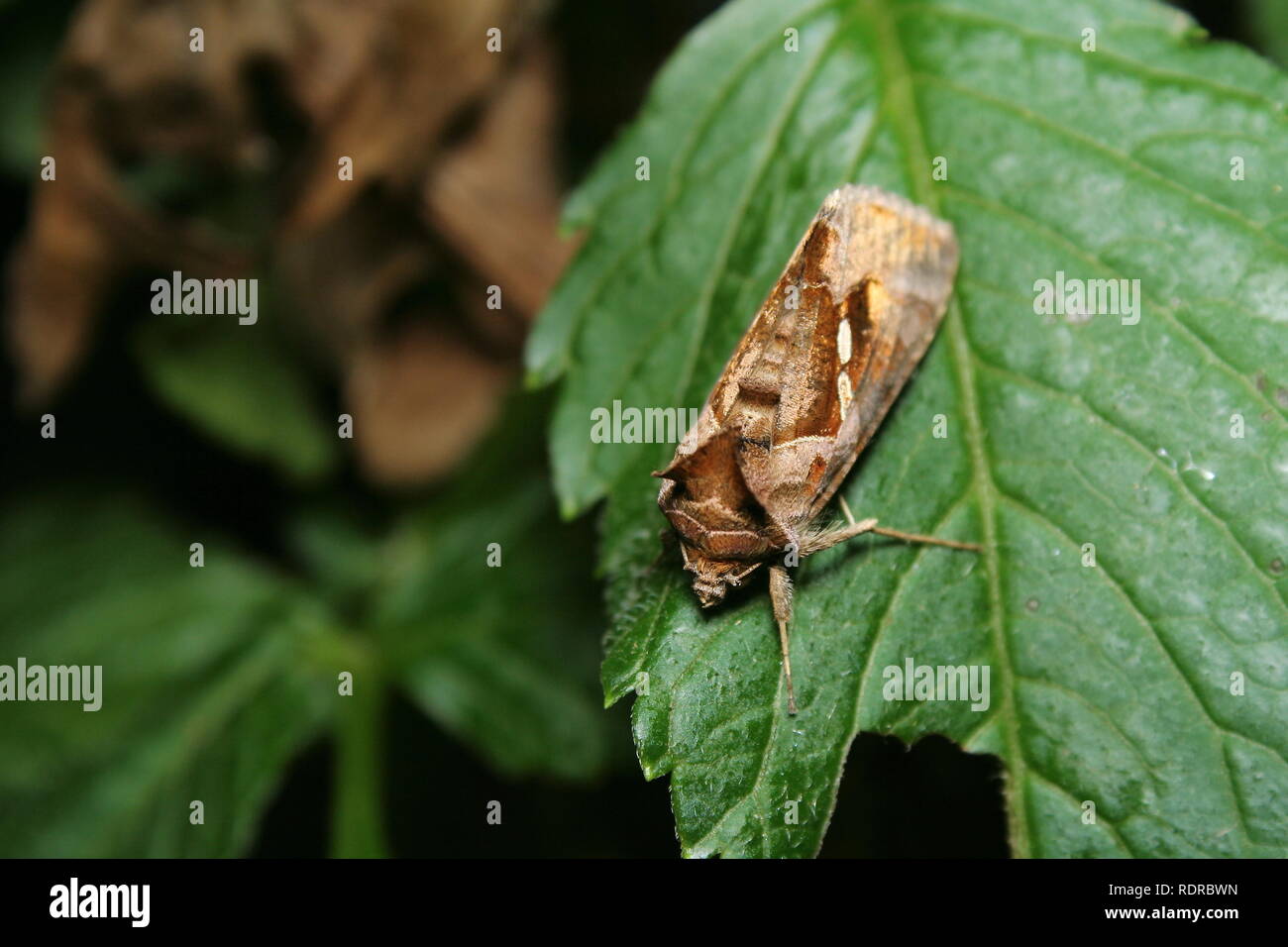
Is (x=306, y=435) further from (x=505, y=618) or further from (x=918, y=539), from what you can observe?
(x=918, y=539)

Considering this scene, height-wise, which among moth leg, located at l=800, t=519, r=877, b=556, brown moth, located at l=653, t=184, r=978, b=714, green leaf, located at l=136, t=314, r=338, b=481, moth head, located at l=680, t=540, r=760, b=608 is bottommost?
moth head, located at l=680, t=540, r=760, b=608

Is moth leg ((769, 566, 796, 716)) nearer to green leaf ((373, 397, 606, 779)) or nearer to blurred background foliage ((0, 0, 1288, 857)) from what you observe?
blurred background foliage ((0, 0, 1288, 857))

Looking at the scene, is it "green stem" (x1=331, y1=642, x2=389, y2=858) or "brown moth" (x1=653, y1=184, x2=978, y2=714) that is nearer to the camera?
"brown moth" (x1=653, y1=184, x2=978, y2=714)

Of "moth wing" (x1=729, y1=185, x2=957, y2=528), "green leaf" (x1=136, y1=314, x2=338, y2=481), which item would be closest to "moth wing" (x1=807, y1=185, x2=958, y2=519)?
"moth wing" (x1=729, y1=185, x2=957, y2=528)

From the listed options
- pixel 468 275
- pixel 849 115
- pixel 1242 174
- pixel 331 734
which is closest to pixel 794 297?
pixel 849 115

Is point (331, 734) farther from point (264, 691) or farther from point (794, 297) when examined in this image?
point (794, 297)
